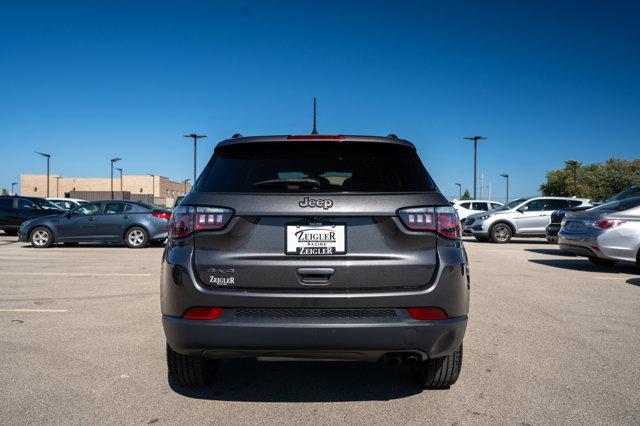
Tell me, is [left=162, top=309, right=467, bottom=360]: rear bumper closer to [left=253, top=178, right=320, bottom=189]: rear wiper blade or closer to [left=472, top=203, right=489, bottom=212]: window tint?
[left=253, top=178, right=320, bottom=189]: rear wiper blade

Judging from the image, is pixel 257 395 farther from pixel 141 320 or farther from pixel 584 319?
pixel 584 319

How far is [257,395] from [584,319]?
405 cm

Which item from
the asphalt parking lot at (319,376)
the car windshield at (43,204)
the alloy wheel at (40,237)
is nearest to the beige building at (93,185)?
the car windshield at (43,204)

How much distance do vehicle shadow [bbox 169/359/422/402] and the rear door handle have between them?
0.63 meters

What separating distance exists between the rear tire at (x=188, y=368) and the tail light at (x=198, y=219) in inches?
32.1

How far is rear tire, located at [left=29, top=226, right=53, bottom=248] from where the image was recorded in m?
15.1

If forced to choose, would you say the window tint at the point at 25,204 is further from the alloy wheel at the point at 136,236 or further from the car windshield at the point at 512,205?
the car windshield at the point at 512,205

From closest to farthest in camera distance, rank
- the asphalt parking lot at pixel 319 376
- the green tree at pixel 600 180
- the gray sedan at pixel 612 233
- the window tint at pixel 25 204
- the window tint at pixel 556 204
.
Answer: the asphalt parking lot at pixel 319 376 → the gray sedan at pixel 612 233 → the window tint at pixel 556 204 → the window tint at pixel 25 204 → the green tree at pixel 600 180

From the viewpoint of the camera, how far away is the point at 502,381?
3.61 m

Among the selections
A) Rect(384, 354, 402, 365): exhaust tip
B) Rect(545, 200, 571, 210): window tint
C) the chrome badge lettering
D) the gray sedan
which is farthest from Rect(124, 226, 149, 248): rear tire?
Rect(545, 200, 571, 210): window tint

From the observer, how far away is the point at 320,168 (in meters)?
3.21

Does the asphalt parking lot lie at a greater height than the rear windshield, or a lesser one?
lesser

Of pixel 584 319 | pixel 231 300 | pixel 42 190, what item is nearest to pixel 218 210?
pixel 231 300

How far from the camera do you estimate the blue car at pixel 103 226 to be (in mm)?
15008
